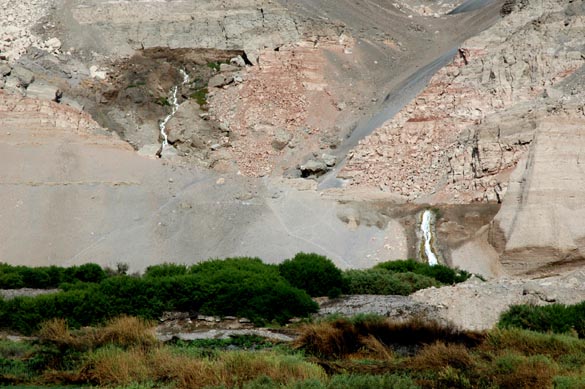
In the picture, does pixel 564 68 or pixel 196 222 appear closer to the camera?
pixel 196 222

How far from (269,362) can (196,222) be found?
72.4 ft

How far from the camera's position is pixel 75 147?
38406 millimetres

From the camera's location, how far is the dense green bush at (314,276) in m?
22.2

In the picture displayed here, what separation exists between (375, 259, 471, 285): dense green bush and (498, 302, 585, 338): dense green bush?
7521 mm

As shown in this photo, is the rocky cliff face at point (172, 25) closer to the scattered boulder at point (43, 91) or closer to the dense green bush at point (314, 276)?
the scattered boulder at point (43, 91)

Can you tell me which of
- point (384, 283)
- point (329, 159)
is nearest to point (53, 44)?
point (329, 159)

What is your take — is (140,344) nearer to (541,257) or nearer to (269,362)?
(269,362)

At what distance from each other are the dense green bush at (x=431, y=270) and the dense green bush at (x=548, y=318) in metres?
7.52

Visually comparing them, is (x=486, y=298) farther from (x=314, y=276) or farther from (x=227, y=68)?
(x=227, y=68)

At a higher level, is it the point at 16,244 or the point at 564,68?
the point at 564,68

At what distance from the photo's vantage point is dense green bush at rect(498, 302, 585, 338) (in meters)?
17.1

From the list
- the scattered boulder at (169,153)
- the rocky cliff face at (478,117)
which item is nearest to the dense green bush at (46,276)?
the rocky cliff face at (478,117)

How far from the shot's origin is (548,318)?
17344 millimetres

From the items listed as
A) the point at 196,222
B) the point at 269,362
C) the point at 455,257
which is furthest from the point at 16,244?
the point at 269,362
